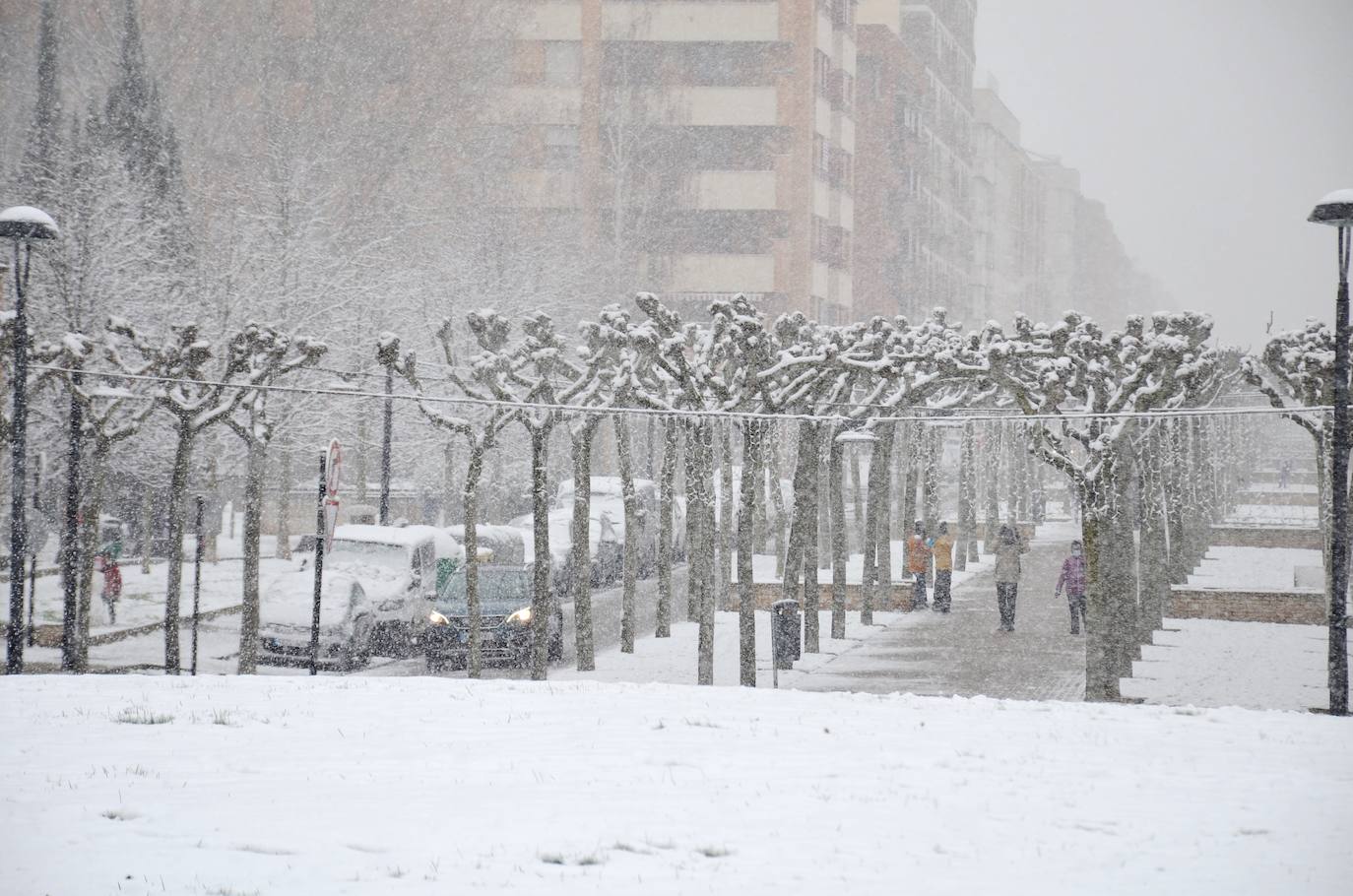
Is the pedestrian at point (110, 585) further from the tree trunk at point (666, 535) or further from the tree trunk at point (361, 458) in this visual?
the tree trunk at point (361, 458)

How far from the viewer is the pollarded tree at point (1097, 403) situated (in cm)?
1845

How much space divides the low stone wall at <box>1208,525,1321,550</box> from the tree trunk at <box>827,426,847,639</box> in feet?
80.2

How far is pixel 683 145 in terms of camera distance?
2813 inches

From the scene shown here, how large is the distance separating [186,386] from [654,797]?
16.2 metres

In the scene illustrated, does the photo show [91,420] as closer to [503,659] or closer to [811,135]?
[503,659]

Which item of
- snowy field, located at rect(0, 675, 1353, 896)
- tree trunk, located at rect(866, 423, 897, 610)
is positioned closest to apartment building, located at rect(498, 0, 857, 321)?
Answer: tree trunk, located at rect(866, 423, 897, 610)

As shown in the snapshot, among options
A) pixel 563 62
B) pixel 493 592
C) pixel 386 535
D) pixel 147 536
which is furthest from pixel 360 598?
pixel 563 62

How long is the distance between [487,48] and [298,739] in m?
58.6

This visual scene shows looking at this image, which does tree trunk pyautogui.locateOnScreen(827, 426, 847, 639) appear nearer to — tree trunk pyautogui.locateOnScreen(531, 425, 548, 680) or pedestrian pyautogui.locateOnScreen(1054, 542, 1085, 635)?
pedestrian pyautogui.locateOnScreen(1054, 542, 1085, 635)

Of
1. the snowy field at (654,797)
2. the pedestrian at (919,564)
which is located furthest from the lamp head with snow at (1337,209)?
the pedestrian at (919,564)

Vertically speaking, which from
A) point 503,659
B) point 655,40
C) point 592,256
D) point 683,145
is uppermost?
point 655,40

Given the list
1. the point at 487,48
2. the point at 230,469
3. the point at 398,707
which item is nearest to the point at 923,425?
the point at 230,469

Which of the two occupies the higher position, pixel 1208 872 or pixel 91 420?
pixel 91 420

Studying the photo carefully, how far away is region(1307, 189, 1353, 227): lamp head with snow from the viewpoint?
52.1ft
